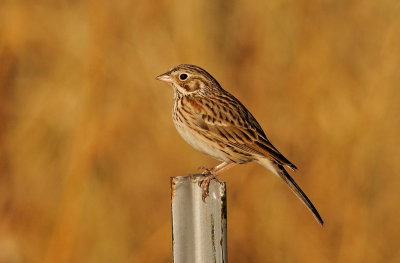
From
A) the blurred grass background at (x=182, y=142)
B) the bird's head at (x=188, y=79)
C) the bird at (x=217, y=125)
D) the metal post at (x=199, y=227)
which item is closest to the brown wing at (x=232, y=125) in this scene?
the bird at (x=217, y=125)

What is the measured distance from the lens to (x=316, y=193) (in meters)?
5.84

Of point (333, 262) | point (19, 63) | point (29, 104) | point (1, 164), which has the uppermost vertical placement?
point (19, 63)

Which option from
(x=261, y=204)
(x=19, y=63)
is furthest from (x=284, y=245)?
(x=19, y=63)

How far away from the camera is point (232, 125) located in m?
5.33

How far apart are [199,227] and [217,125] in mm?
1809

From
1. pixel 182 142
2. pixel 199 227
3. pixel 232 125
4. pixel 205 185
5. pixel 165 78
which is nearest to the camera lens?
pixel 199 227

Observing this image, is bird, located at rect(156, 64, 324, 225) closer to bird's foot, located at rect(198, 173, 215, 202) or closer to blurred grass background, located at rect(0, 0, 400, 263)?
blurred grass background, located at rect(0, 0, 400, 263)

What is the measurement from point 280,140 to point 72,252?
5.07 ft

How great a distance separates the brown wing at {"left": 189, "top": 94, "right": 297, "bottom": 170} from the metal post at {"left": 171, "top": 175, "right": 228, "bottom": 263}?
1.49 meters

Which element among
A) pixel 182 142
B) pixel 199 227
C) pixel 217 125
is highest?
pixel 182 142

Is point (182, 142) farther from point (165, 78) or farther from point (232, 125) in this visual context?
point (232, 125)

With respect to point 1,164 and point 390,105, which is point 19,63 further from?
point 390,105

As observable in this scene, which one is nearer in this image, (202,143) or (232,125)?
(202,143)

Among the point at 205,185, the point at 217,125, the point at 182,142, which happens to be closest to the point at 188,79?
the point at 217,125
